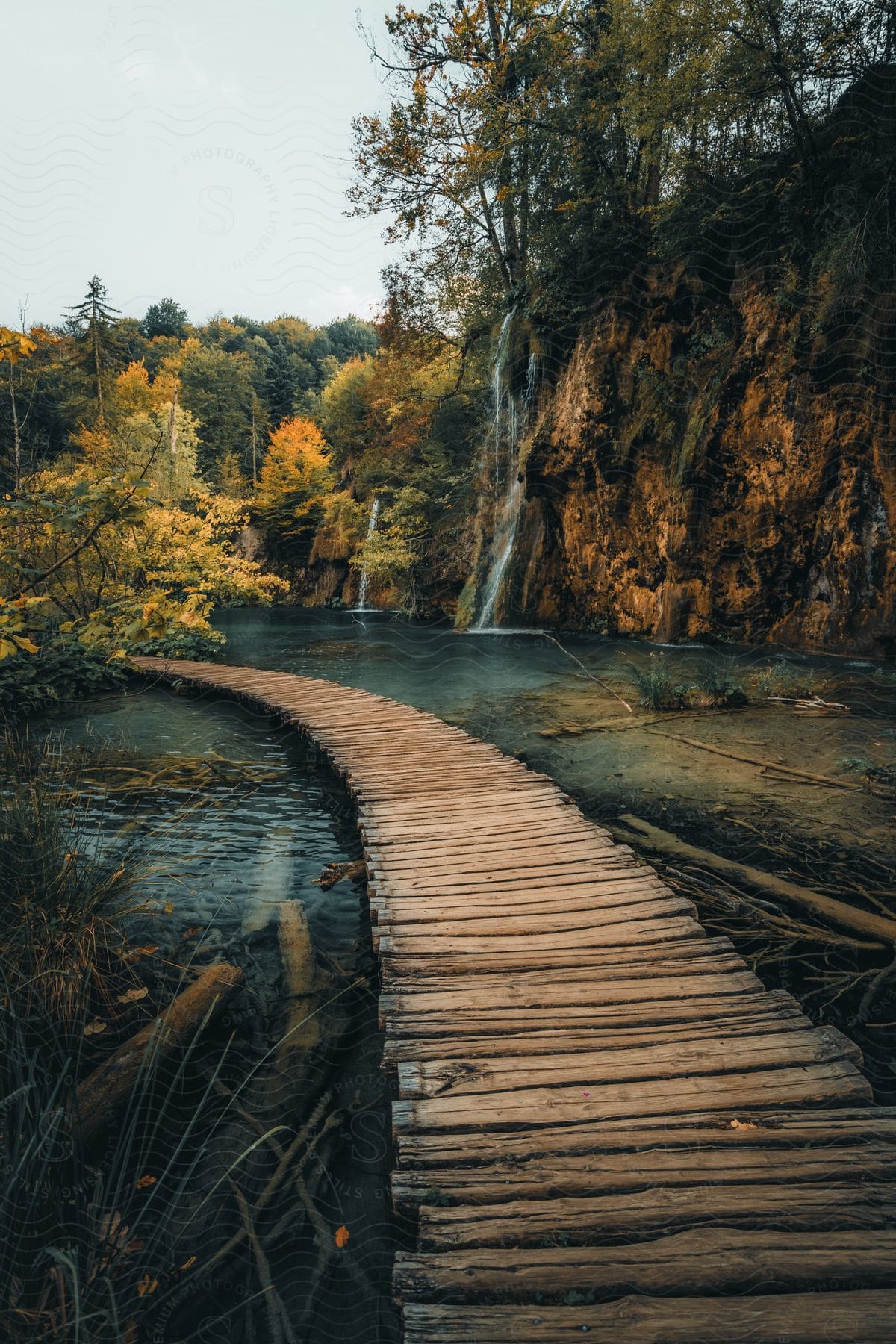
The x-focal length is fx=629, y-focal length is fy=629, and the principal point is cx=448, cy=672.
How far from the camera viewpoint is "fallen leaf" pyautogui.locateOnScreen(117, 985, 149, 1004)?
246 centimetres

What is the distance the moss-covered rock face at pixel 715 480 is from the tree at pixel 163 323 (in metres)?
53.4

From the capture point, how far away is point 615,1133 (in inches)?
66.0

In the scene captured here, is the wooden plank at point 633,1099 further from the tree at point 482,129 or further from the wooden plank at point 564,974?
the tree at point 482,129

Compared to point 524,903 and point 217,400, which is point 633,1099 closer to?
point 524,903

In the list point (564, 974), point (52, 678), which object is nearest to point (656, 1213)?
point (564, 974)

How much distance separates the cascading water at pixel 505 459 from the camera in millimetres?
14609

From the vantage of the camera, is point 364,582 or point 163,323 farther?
point 163,323

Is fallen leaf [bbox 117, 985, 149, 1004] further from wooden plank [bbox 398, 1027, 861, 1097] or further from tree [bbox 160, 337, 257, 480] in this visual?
tree [bbox 160, 337, 257, 480]

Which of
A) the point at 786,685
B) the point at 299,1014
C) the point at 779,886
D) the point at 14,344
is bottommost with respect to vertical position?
the point at 299,1014

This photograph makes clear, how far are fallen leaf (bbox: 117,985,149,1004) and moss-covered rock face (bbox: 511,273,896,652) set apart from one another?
30.1 ft

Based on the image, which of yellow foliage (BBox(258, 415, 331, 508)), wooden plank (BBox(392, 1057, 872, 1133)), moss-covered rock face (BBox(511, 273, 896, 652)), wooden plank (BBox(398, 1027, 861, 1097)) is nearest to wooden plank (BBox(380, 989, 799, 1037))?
wooden plank (BBox(398, 1027, 861, 1097))

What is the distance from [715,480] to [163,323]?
2307 inches

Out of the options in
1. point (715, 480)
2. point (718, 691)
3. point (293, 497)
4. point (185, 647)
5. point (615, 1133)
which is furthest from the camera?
point (293, 497)

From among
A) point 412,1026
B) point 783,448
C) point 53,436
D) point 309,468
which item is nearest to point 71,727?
point 412,1026
